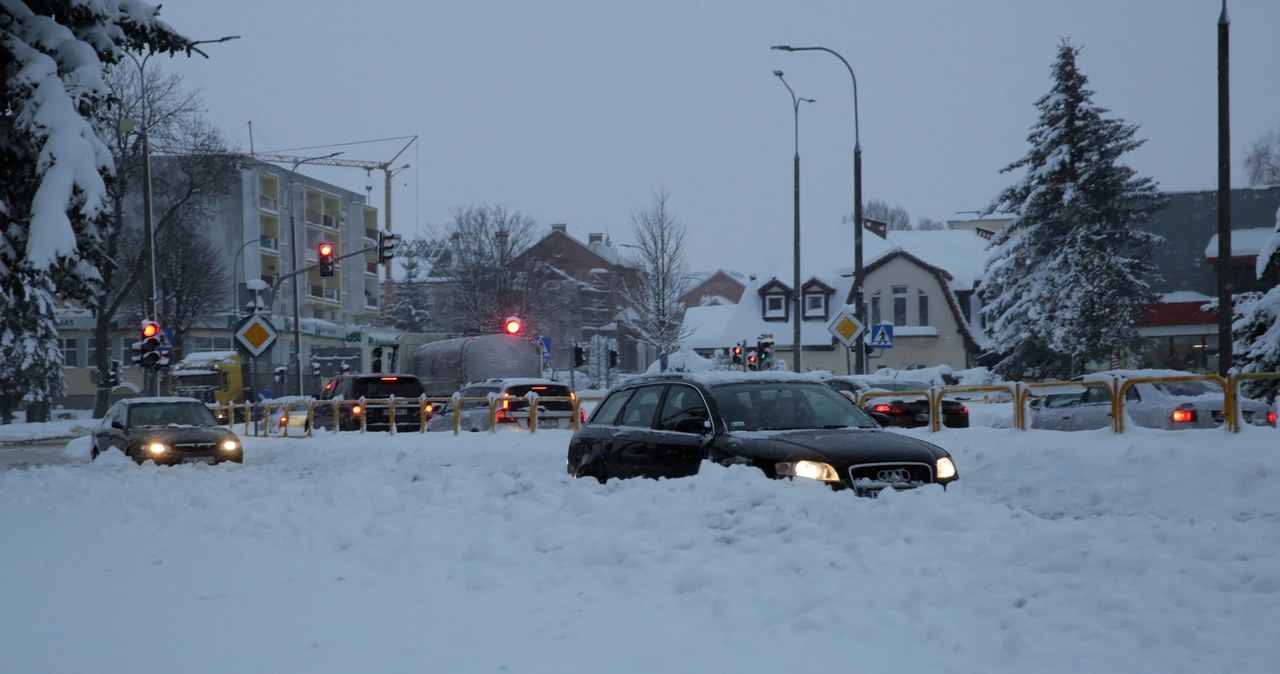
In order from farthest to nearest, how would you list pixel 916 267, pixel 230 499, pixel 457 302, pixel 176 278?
pixel 457 302 < pixel 916 267 < pixel 176 278 < pixel 230 499

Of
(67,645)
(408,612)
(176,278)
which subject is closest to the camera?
(67,645)

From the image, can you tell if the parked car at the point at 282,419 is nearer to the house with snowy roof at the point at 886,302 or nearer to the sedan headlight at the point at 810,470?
the sedan headlight at the point at 810,470

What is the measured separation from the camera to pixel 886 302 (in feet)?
203

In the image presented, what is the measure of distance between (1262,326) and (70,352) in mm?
66570

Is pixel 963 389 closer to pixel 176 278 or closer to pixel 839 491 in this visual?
pixel 839 491

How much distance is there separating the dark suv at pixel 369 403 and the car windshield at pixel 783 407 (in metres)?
16.2

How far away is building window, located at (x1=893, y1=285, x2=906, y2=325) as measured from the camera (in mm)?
61688

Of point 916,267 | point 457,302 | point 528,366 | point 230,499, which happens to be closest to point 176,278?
point 457,302

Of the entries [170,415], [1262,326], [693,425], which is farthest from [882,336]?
[693,425]

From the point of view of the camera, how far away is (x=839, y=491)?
27.3 feet

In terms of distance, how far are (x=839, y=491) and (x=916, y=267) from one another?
54.6 metres

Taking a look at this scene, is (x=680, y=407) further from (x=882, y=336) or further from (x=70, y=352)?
(x=70, y=352)

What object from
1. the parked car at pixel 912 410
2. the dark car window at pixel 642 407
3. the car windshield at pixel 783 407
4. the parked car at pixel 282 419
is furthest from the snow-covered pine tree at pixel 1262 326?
the parked car at pixel 282 419

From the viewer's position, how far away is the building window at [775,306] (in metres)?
65.2
